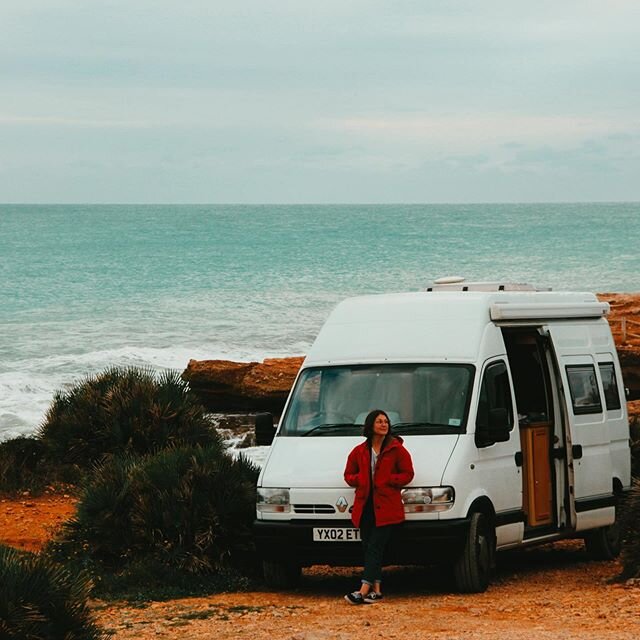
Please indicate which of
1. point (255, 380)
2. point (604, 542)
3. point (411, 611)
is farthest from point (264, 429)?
point (255, 380)

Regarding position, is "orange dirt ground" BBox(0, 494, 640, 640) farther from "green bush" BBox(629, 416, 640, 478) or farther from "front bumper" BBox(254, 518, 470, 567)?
"green bush" BBox(629, 416, 640, 478)

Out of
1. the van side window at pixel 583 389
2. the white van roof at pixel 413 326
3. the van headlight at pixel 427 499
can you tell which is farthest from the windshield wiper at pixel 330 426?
the van side window at pixel 583 389

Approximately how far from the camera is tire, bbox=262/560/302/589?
11570mm

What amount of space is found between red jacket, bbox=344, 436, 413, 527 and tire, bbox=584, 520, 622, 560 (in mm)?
3527

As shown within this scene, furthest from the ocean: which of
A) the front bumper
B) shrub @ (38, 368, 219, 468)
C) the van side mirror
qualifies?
the front bumper

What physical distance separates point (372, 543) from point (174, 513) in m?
2.38

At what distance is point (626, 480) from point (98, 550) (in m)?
5.24

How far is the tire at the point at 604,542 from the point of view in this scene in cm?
1361

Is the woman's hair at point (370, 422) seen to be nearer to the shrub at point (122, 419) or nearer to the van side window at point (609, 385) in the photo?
the van side window at point (609, 385)

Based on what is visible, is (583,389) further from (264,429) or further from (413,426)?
(264,429)

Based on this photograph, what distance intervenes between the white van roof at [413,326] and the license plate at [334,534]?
165 centimetres

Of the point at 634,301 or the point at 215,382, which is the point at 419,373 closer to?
the point at 215,382

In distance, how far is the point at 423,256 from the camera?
96.3 meters

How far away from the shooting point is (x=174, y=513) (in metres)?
12.4
